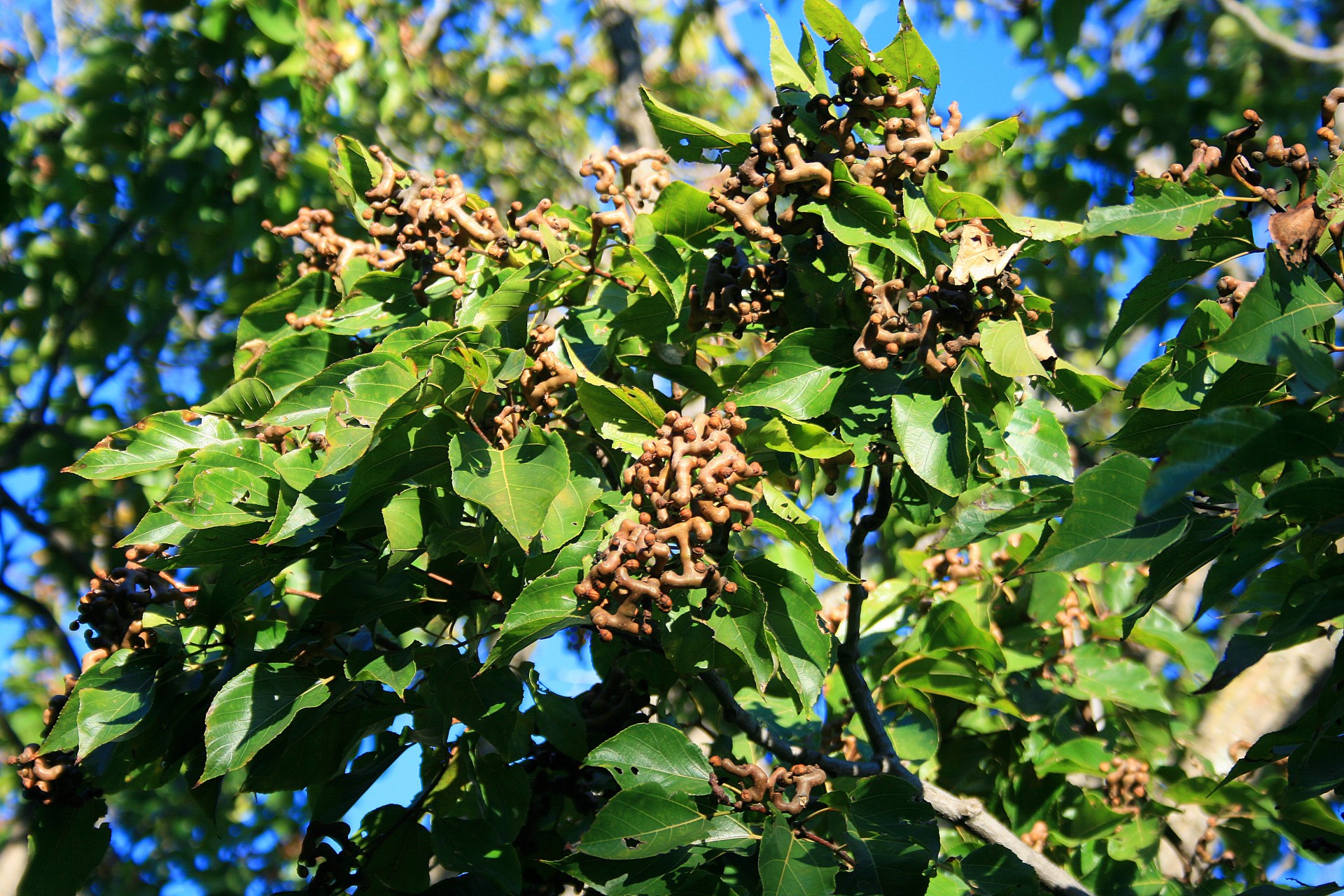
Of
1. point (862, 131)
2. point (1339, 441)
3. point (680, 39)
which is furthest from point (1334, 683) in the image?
point (680, 39)

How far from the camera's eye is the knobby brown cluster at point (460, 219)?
177cm

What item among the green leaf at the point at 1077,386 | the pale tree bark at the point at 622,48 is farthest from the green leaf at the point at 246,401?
the pale tree bark at the point at 622,48

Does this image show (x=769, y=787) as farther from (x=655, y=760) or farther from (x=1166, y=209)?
(x=1166, y=209)

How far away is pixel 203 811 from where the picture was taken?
5.89 feet

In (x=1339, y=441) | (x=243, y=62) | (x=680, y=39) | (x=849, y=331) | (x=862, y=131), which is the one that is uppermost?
(x=680, y=39)

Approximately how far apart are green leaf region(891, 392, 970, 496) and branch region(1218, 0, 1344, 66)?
4679 millimetres

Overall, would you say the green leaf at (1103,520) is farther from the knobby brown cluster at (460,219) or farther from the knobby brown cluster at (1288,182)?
the knobby brown cluster at (460,219)

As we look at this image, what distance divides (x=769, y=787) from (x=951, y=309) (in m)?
0.73

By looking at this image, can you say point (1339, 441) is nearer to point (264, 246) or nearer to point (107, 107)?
point (264, 246)

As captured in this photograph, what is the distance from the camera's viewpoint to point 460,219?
1765 mm

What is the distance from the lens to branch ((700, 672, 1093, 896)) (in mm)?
1775

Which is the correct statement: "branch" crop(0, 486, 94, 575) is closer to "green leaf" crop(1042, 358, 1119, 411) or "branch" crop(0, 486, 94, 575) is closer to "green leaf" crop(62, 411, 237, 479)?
"green leaf" crop(62, 411, 237, 479)

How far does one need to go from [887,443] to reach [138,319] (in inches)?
183

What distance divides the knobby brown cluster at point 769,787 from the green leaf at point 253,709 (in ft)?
1.96
